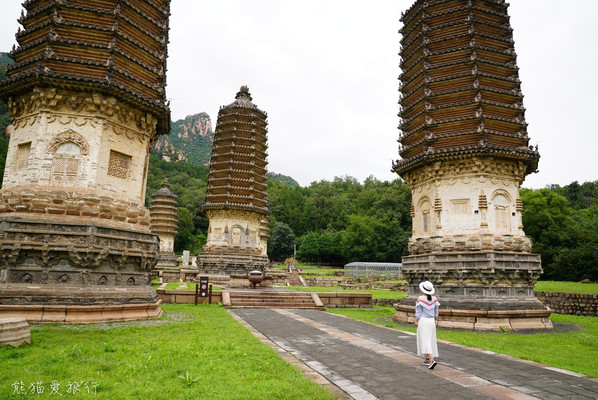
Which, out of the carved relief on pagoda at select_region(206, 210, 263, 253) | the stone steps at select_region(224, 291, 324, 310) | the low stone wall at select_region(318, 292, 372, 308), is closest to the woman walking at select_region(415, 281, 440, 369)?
the stone steps at select_region(224, 291, 324, 310)

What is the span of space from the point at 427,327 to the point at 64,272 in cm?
1156

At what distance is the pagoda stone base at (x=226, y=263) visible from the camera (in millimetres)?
35031

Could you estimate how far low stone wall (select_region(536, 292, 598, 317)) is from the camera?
22.4m

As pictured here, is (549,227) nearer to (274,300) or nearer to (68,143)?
(274,300)

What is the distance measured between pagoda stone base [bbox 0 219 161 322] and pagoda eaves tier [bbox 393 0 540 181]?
14.0 meters

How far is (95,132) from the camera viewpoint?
14.1 m

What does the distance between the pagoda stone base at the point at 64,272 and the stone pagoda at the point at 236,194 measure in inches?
856

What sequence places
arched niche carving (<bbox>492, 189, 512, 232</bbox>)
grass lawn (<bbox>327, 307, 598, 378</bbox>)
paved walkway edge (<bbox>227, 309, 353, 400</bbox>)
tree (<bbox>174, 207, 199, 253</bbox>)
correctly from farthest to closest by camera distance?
tree (<bbox>174, 207, 199, 253</bbox>) < arched niche carving (<bbox>492, 189, 512, 232</bbox>) < grass lawn (<bbox>327, 307, 598, 378</bbox>) < paved walkway edge (<bbox>227, 309, 353, 400</bbox>)

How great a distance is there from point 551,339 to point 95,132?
18.0 metres

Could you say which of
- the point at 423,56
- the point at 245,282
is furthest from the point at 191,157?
the point at 423,56

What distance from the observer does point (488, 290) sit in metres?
16.3

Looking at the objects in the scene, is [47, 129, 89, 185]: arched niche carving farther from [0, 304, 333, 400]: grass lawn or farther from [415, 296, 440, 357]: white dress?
[415, 296, 440, 357]: white dress

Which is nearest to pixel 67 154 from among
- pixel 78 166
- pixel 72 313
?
A: pixel 78 166

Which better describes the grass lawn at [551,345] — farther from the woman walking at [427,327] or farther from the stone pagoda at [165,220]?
the stone pagoda at [165,220]
